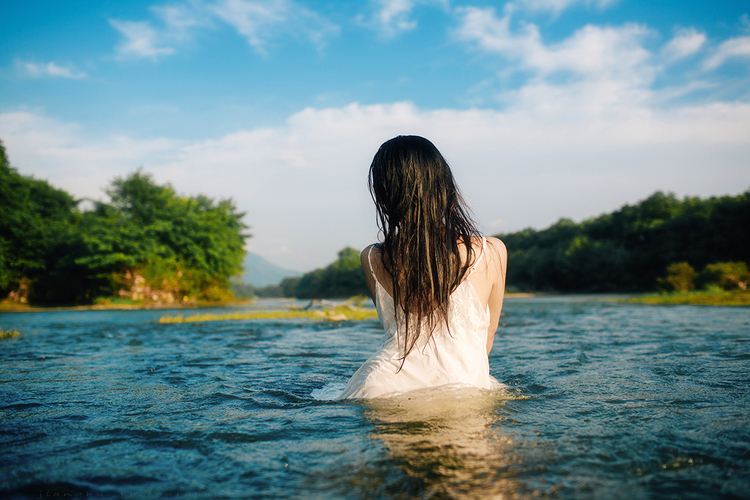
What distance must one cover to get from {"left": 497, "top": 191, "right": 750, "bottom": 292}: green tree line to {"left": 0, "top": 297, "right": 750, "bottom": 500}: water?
122 feet

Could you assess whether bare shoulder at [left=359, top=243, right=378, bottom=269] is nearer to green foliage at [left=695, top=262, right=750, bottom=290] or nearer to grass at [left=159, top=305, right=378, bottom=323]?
grass at [left=159, top=305, right=378, bottom=323]

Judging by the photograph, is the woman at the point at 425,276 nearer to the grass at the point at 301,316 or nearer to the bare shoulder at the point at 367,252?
the bare shoulder at the point at 367,252

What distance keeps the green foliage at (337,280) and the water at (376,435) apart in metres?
61.4

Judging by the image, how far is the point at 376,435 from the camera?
2.00 meters

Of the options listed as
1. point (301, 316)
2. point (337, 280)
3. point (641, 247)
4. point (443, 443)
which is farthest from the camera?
point (337, 280)

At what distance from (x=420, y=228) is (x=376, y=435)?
3.28ft

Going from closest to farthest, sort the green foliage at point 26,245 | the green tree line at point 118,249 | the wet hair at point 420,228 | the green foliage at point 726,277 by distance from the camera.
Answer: the wet hair at point 420,228
the green foliage at point 726,277
the green tree line at point 118,249
the green foliage at point 26,245

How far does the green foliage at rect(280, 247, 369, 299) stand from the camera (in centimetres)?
7050

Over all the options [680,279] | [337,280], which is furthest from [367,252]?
[337,280]

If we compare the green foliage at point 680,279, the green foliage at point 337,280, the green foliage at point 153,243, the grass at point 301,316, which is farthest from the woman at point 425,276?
the green foliage at point 337,280

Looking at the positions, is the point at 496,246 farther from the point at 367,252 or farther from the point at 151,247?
the point at 151,247

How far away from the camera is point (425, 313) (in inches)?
91.3

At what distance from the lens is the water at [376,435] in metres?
1.50

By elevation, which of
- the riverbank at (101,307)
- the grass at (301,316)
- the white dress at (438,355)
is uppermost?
the white dress at (438,355)
